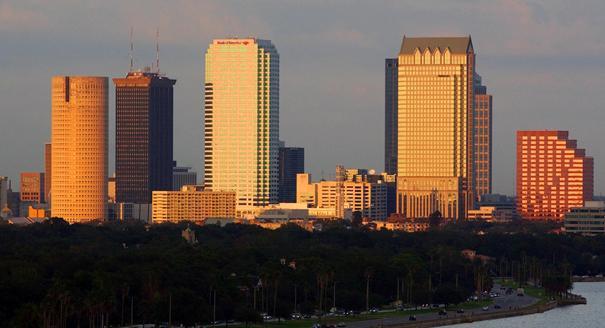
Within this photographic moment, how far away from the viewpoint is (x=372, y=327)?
651 feet

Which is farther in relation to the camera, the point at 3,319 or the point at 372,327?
the point at 372,327

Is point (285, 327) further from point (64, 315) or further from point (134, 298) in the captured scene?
A: point (64, 315)

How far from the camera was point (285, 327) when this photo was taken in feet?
652

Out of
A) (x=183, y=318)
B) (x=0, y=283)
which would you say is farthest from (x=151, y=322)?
(x=0, y=283)

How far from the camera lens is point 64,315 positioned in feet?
582

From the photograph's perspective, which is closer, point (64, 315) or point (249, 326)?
point (64, 315)

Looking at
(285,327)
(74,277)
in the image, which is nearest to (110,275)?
(74,277)

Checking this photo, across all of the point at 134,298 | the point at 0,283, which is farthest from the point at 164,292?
the point at 0,283

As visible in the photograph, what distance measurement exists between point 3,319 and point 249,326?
29053 mm

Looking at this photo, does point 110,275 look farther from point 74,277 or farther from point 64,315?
point 64,315

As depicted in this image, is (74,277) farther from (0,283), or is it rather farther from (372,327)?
(372,327)

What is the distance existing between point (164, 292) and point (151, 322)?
4609 mm

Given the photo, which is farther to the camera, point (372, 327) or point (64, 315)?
point (372, 327)

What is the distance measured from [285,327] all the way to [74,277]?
21717 millimetres
